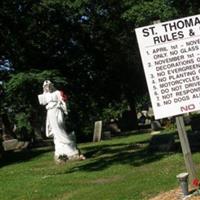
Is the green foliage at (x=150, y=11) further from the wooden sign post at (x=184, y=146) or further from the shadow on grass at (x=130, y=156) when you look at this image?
the wooden sign post at (x=184, y=146)

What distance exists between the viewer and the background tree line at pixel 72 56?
32781 millimetres

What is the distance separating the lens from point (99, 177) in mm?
14430

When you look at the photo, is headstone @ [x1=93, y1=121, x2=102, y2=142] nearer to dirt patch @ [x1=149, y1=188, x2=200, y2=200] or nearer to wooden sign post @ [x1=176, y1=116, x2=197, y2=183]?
dirt patch @ [x1=149, y1=188, x2=200, y2=200]

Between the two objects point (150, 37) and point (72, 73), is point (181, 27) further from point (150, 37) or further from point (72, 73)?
point (72, 73)

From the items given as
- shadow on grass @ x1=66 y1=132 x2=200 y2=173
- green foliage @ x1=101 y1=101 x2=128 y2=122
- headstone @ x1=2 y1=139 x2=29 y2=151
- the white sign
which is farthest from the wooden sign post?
green foliage @ x1=101 y1=101 x2=128 y2=122

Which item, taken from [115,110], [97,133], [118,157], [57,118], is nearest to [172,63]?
[118,157]

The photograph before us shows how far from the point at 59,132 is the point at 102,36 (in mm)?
21781

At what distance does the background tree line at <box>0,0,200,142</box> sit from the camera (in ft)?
108

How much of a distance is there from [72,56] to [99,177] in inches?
1038

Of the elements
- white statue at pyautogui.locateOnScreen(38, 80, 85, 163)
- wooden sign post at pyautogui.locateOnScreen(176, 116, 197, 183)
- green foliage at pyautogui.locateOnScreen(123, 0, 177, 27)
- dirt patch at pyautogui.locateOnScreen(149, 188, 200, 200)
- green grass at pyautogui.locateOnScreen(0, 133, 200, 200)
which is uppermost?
green foliage at pyautogui.locateOnScreen(123, 0, 177, 27)

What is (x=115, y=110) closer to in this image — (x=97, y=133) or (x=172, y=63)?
(x=97, y=133)

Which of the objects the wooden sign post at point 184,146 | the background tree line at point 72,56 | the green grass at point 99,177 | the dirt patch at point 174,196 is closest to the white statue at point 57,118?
the green grass at point 99,177

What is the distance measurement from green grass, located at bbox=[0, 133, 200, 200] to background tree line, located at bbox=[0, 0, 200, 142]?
10.6m

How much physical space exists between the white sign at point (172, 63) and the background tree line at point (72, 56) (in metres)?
18.7
